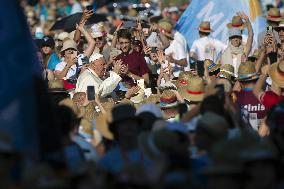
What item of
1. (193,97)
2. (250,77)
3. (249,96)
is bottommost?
(249,96)

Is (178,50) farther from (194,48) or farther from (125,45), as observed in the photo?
(125,45)

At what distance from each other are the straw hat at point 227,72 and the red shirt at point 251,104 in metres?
2.08

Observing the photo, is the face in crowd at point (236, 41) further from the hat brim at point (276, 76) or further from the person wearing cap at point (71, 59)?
the hat brim at point (276, 76)

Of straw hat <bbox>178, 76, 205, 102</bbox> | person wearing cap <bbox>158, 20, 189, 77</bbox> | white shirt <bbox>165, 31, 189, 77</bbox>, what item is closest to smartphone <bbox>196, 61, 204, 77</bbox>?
straw hat <bbox>178, 76, 205, 102</bbox>

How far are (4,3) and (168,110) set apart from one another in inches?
147

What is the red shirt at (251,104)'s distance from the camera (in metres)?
14.6

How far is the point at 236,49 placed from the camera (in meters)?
20.0

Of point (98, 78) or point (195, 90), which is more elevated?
point (195, 90)

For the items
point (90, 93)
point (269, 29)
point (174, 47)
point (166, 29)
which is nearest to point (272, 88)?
point (90, 93)

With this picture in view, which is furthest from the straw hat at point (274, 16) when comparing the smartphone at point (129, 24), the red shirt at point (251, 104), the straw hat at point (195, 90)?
the straw hat at point (195, 90)

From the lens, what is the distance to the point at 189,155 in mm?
10586

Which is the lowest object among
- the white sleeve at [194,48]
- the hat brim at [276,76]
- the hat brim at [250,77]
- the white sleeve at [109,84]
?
the white sleeve at [194,48]

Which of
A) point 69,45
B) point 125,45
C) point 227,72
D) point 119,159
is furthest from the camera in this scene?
point 125,45

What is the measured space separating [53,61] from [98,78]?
2.77 metres
